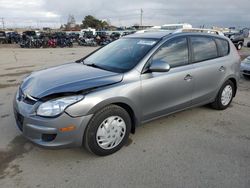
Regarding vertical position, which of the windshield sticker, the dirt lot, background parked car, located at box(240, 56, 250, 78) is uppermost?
the windshield sticker

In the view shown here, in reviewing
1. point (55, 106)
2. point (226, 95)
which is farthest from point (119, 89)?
point (226, 95)

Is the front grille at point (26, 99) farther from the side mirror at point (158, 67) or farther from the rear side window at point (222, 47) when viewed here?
the rear side window at point (222, 47)

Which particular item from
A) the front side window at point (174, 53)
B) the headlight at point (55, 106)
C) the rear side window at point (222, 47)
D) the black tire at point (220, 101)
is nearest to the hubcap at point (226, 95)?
the black tire at point (220, 101)

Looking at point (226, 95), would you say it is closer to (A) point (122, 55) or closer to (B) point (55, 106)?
(A) point (122, 55)

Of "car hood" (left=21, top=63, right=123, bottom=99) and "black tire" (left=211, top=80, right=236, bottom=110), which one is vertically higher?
"car hood" (left=21, top=63, right=123, bottom=99)

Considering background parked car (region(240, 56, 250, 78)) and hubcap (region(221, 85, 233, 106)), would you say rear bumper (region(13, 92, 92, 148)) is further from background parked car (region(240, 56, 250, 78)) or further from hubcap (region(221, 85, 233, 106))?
background parked car (region(240, 56, 250, 78))

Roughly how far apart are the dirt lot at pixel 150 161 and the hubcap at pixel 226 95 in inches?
26.8

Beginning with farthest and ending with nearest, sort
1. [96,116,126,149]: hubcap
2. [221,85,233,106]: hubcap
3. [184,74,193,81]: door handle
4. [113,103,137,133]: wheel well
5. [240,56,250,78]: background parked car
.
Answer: [240,56,250,78]: background parked car → [221,85,233,106]: hubcap → [184,74,193,81]: door handle → [113,103,137,133]: wheel well → [96,116,126,149]: hubcap

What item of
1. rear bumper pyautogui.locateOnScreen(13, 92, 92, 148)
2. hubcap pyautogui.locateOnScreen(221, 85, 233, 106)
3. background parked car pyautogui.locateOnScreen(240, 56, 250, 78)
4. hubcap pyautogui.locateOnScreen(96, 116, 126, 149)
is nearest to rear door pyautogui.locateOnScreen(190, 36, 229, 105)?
hubcap pyautogui.locateOnScreen(221, 85, 233, 106)

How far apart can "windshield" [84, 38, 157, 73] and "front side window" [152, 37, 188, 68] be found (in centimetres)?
18

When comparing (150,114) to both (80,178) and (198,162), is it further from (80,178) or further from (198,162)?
(80,178)

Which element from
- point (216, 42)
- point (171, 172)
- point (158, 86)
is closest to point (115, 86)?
point (158, 86)

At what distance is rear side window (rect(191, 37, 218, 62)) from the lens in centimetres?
405

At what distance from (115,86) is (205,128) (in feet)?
6.25
